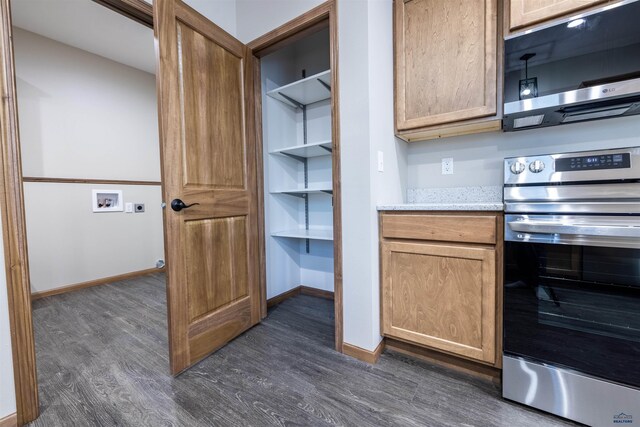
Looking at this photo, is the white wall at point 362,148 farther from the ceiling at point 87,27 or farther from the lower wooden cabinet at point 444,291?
the ceiling at point 87,27

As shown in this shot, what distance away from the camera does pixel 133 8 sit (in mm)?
1469

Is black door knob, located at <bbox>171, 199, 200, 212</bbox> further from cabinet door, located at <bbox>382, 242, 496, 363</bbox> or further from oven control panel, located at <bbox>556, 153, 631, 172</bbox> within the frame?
oven control panel, located at <bbox>556, 153, 631, 172</bbox>

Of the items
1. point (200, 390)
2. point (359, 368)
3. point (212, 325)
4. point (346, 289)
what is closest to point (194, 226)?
point (212, 325)

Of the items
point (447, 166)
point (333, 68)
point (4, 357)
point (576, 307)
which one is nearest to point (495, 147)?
point (447, 166)

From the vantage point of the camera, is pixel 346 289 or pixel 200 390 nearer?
pixel 200 390

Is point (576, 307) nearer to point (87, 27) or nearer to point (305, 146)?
point (305, 146)

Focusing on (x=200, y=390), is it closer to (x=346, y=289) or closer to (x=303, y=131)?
(x=346, y=289)

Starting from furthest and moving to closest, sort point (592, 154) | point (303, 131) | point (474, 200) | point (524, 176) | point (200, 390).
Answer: point (303, 131) → point (474, 200) → point (200, 390) → point (524, 176) → point (592, 154)

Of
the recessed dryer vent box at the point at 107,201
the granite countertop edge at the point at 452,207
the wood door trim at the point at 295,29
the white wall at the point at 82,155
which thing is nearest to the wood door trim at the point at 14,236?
the wood door trim at the point at 295,29

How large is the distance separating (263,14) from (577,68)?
6.12ft

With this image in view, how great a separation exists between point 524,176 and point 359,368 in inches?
50.6

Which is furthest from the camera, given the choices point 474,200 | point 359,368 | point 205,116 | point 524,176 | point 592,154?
point 474,200

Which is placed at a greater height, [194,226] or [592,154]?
[592,154]

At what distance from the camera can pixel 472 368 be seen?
1.45 m
